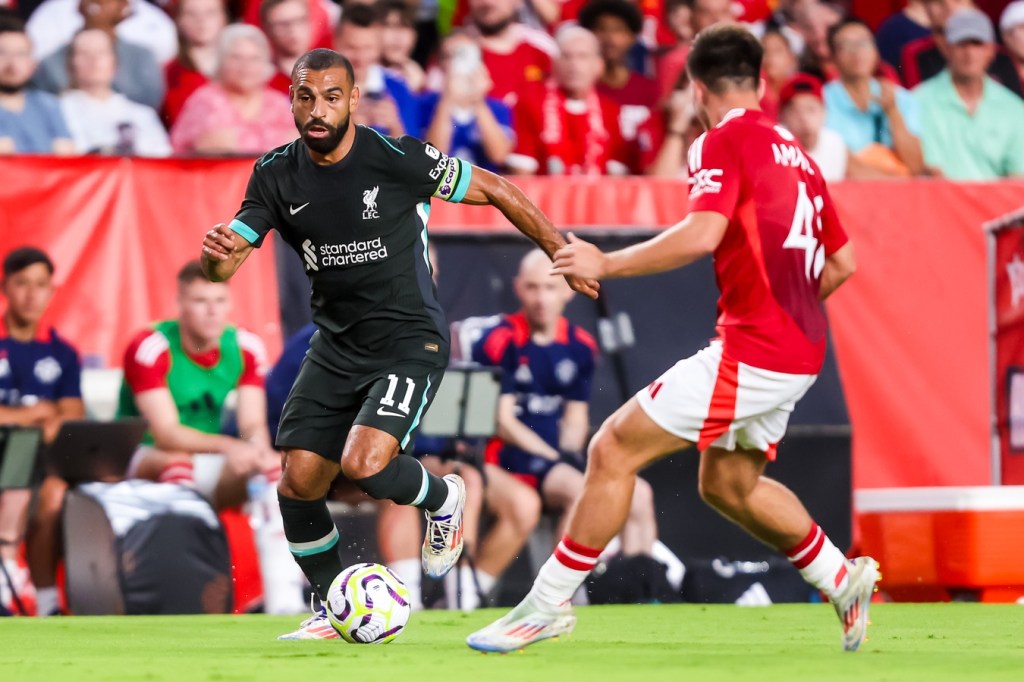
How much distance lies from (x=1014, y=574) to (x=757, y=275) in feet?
14.8

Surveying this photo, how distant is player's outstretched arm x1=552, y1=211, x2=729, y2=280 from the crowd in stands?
5845mm

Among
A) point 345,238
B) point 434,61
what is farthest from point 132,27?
point 345,238

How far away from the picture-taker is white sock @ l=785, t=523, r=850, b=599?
6.21 meters

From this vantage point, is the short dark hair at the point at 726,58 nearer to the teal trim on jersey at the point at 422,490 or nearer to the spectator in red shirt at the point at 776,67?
the teal trim on jersey at the point at 422,490

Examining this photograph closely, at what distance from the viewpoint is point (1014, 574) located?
984 centimetres

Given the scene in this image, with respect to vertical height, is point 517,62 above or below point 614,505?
above

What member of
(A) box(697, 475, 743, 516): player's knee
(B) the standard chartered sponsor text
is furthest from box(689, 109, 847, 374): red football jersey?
(B) the standard chartered sponsor text

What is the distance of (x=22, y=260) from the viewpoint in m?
10.4

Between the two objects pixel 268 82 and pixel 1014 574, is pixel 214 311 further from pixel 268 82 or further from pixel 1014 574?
pixel 1014 574

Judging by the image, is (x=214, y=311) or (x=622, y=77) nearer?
(x=214, y=311)

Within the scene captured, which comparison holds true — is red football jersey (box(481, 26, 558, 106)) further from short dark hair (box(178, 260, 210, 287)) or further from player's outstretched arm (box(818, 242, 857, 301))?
player's outstretched arm (box(818, 242, 857, 301))

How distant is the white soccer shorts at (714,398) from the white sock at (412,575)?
158 inches

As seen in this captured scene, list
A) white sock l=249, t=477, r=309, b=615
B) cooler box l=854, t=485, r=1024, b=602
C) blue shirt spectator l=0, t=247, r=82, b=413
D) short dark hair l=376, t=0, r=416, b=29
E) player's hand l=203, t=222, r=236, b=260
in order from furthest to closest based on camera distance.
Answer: short dark hair l=376, t=0, r=416, b=29
blue shirt spectator l=0, t=247, r=82, b=413
cooler box l=854, t=485, r=1024, b=602
white sock l=249, t=477, r=309, b=615
player's hand l=203, t=222, r=236, b=260

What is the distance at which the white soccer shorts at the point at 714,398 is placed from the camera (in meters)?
5.98
